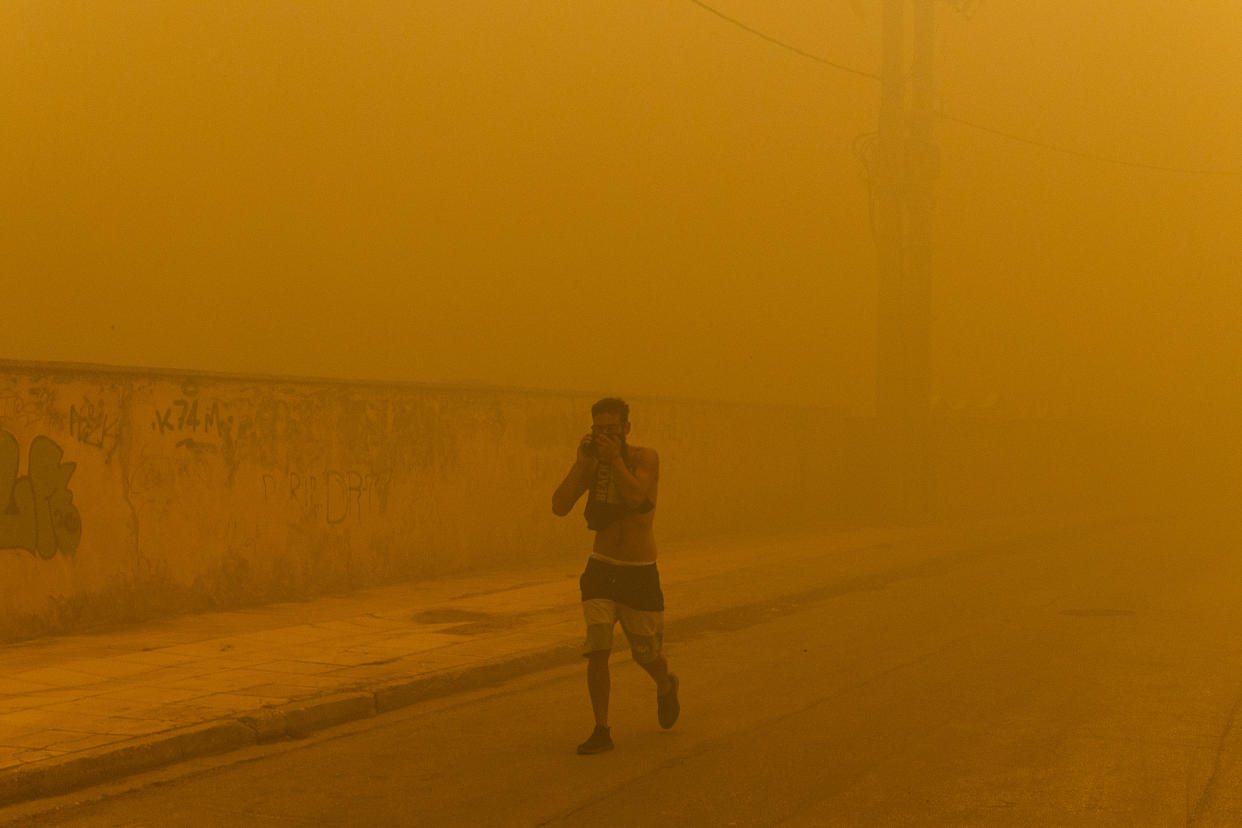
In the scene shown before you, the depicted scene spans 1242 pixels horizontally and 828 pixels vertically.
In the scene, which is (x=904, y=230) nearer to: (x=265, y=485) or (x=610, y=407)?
(x=265, y=485)

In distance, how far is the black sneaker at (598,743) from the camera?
8016mm

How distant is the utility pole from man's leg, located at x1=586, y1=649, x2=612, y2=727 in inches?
694

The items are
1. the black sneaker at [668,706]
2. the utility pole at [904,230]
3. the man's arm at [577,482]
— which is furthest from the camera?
the utility pole at [904,230]

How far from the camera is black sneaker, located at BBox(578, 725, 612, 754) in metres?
8.02

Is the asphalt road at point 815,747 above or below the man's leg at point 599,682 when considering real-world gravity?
below

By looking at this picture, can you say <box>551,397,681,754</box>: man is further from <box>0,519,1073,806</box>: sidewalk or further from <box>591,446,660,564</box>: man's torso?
<box>0,519,1073,806</box>: sidewalk

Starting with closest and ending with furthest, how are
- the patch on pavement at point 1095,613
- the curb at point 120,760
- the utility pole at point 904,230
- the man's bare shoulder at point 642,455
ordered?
the curb at point 120,760 < the man's bare shoulder at point 642,455 < the patch on pavement at point 1095,613 < the utility pole at point 904,230

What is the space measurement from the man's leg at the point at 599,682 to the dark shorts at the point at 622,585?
1.00ft

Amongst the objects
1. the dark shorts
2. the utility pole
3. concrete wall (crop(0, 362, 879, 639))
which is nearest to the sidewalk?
concrete wall (crop(0, 362, 879, 639))

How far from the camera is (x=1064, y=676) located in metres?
10.5

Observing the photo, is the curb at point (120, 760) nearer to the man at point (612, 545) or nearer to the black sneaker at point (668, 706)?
the man at point (612, 545)

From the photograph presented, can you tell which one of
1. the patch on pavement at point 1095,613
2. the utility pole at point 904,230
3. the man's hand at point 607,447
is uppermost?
the utility pole at point 904,230

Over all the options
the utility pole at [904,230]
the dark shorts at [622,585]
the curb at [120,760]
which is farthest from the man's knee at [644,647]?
the utility pole at [904,230]

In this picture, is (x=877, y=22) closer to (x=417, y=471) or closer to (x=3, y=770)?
(x=417, y=471)
